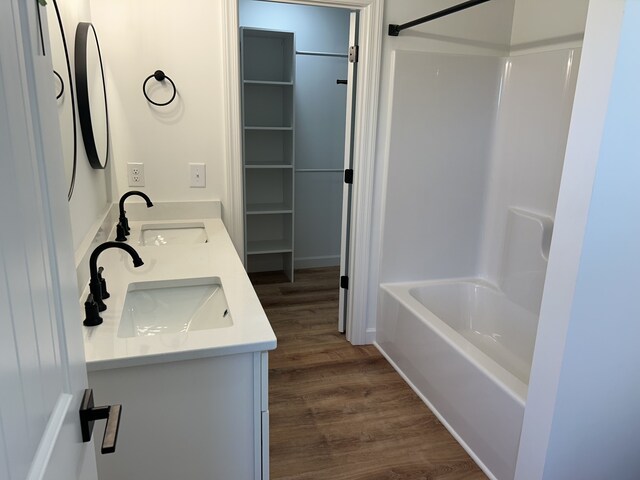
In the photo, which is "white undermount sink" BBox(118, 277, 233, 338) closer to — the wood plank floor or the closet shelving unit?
the wood plank floor

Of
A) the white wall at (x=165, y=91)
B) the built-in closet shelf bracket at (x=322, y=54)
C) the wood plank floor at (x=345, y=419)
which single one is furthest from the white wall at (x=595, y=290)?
the built-in closet shelf bracket at (x=322, y=54)

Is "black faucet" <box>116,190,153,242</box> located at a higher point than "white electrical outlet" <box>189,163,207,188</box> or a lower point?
lower

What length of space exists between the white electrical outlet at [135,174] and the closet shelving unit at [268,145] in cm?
122

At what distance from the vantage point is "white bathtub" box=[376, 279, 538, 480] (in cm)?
192

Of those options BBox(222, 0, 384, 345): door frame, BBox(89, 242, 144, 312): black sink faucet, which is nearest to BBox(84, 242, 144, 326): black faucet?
BBox(89, 242, 144, 312): black sink faucet

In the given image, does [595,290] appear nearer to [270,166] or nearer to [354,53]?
[354,53]

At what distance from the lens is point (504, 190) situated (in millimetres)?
2898

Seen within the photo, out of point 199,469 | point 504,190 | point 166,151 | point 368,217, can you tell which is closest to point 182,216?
point 166,151

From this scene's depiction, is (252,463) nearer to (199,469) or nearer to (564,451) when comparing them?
(199,469)

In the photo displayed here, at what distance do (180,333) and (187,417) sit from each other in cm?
23

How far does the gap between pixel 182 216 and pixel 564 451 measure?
2.12m

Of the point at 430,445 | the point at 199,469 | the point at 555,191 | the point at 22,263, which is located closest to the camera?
the point at 22,263

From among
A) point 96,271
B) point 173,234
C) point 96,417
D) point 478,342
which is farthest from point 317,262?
point 96,417

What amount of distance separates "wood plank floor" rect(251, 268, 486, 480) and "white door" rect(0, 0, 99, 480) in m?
1.41
